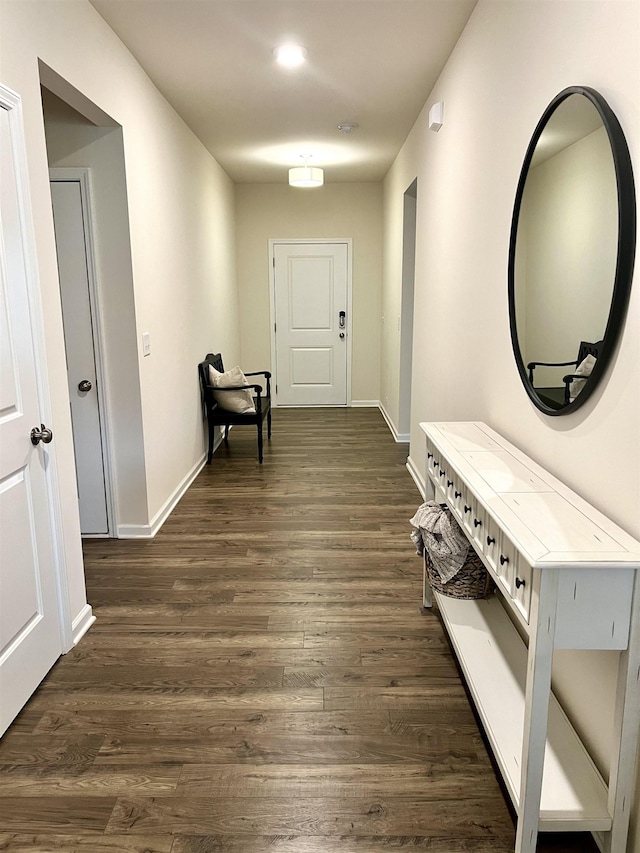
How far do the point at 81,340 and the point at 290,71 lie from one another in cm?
193

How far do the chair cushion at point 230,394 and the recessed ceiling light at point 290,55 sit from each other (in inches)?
93.1

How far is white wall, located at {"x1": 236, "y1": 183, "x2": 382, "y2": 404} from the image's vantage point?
6.95 meters

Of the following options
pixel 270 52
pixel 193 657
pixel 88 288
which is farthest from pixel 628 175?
pixel 88 288

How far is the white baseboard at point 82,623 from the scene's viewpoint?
2.39m

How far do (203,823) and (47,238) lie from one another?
1994 mm

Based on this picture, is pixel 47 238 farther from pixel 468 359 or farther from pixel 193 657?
pixel 468 359

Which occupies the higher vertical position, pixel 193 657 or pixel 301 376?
pixel 301 376

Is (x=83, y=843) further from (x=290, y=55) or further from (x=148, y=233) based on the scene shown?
(x=290, y=55)

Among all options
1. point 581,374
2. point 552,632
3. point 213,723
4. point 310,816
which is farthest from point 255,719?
point 581,374

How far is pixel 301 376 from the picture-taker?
7.45 m

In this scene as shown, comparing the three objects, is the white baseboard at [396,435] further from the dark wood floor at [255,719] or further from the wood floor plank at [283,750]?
the wood floor plank at [283,750]

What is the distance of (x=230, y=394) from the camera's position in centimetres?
493

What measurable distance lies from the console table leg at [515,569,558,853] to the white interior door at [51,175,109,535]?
8.85ft

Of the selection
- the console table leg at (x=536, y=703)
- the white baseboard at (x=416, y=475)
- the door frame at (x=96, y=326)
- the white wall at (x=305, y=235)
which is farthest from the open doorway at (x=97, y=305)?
the white wall at (x=305, y=235)
